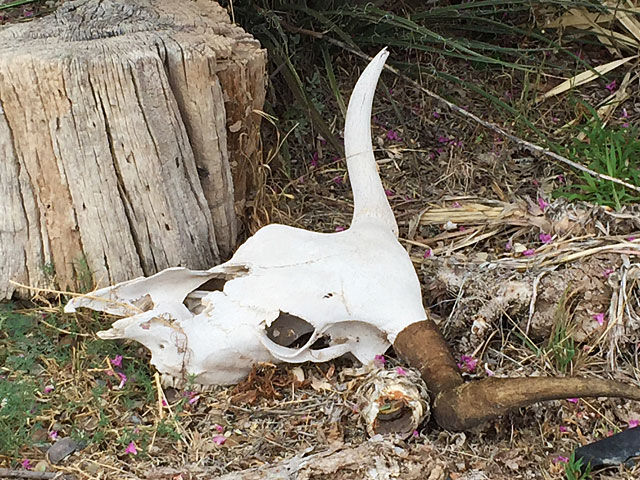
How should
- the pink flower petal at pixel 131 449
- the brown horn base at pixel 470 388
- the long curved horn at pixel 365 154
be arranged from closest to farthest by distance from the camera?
the brown horn base at pixel 470 388 < the pink flower petal at pixel 131 449 < the long curved horn at pixel 365 154

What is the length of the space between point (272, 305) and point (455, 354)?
602mm

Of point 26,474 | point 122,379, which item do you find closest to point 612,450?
point 122,379

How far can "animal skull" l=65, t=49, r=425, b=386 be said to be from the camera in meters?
2.12

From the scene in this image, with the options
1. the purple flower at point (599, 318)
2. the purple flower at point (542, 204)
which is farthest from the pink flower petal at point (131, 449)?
the purple flower at point (542, 204)

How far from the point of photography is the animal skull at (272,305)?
2119 mm

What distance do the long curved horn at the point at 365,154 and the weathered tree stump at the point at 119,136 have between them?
334mm

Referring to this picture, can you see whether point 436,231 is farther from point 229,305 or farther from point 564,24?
point 564,24

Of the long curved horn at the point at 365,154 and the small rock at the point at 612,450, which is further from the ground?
the long curved horn at the point at 365,154

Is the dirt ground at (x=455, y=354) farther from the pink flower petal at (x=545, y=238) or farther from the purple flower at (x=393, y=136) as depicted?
the purple flower at (x=393, y=136)

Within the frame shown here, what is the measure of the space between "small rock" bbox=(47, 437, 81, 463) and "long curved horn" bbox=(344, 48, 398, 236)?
1.08 meters

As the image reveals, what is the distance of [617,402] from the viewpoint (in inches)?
82.8

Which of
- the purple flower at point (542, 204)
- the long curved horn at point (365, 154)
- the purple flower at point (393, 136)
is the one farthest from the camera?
the purple flower at point (393, 136)

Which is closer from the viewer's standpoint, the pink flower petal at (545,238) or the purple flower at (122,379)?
the purple flower at (122,379)

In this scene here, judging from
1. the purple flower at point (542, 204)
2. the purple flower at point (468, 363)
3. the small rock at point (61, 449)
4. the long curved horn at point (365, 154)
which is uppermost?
the long curved horn at point (365, 154)
